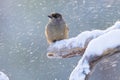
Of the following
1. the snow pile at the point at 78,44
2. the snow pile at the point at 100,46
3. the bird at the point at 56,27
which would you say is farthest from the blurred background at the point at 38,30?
the snow pile at the point at 100,46

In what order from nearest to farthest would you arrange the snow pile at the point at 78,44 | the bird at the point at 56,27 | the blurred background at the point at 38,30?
1. the snow pile at the point at 78,44
2. the bird at the point at 56,27
3. the blurred background at the point at 38,30

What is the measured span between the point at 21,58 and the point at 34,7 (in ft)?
15.0

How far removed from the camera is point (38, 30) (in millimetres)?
14086

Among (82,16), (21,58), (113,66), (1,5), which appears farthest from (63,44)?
(1,5)

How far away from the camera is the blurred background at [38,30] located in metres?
12.6

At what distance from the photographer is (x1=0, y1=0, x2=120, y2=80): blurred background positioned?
12.6m

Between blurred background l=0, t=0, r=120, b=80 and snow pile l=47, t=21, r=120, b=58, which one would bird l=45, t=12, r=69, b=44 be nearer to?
snow pile l=47, t=21, r=120, b=58

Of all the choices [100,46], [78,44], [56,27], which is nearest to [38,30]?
[56,27]

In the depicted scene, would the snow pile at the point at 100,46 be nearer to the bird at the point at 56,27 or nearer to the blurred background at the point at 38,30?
the bird at the point at 56,27

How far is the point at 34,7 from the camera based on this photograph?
57.2 feet

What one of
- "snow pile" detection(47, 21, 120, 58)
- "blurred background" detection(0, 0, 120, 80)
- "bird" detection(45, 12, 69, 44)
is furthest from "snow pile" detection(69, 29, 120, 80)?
"blurred background" detection(0, 0, 120, 80)

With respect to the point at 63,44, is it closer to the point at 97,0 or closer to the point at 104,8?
the point at 104,8

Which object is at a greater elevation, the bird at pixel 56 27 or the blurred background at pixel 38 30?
the bird at pixel 56 27

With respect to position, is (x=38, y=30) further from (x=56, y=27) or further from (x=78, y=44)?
(x=78, y=44)
